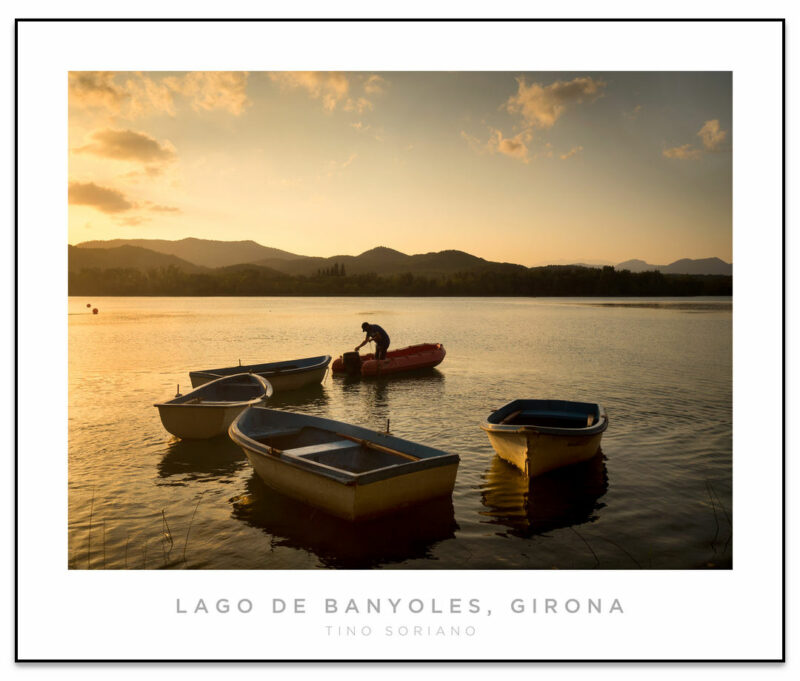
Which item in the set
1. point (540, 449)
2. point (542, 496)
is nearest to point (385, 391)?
point (540, 449)

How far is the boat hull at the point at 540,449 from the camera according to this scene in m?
9.08

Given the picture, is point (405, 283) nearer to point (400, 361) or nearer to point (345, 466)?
point (400, 361)

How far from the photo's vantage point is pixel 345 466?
853cm

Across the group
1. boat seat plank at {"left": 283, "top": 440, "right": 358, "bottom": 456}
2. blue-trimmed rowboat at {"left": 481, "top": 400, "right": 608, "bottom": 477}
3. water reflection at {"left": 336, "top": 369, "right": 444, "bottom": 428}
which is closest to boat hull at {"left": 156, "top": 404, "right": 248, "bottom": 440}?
boat seat plank at {"left": 283, "top": 440, "right": 358, "bottom": 456}

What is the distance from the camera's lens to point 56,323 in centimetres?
594

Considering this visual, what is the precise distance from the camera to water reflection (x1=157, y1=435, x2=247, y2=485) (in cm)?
1029

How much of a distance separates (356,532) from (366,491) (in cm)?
81

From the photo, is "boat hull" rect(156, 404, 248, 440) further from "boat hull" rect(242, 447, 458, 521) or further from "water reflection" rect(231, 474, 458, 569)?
"boat hull" rect(242, 447, 458, 521)

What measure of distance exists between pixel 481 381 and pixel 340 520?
14.3m

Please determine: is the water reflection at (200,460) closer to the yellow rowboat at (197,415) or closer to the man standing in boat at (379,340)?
the yellow rowboat at (197,415)

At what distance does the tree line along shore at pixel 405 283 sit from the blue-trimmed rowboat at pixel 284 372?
13.4 feet

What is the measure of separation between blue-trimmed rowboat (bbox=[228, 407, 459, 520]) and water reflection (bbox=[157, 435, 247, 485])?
1245mm
